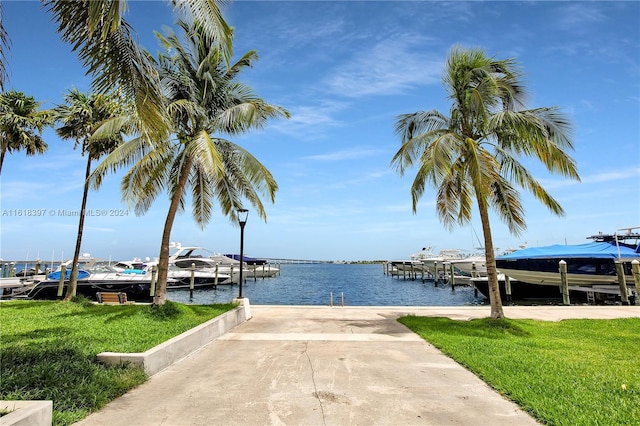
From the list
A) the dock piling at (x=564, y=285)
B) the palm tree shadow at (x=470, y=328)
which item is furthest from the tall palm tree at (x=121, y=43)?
the dock piling at (x=564, y=285)

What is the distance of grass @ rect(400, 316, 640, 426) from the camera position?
4730mm

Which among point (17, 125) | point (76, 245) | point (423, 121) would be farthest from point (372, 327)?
point (17, 125)

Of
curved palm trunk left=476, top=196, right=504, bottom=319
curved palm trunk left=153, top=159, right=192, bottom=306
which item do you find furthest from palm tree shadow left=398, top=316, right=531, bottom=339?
curved palm trunk left=153, top=159, right=192, bottom=306

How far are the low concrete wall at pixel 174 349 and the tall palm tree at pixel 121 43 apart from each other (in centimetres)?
409

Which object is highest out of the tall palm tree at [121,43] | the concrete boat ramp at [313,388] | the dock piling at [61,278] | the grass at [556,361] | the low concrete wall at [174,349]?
the tall palm tree at [121,43]

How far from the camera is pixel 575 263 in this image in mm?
27016

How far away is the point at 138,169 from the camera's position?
478 inches

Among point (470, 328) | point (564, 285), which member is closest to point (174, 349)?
point (470, 328)

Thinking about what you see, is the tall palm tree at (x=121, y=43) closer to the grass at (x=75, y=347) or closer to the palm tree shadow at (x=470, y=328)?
the grass at (x=75, y=347)

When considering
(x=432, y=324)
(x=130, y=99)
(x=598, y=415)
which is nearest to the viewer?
(x=598, y=415)

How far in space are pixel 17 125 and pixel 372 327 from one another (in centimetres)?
1590

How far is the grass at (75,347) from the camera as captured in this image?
192 inches

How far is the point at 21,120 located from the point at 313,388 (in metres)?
16.8

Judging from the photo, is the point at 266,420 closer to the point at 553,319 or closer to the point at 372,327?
the point at 372,327
